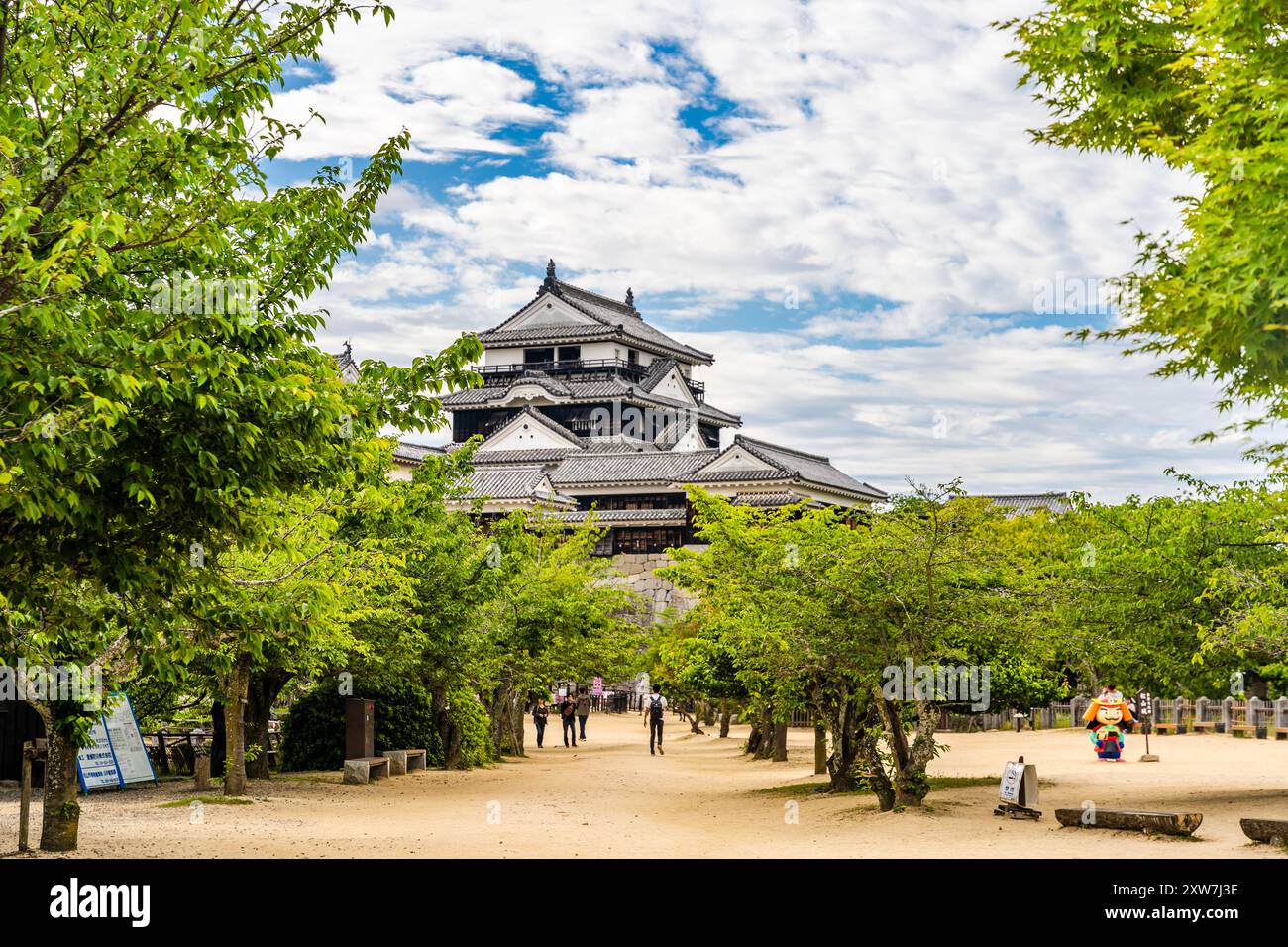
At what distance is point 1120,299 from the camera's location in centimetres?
1217

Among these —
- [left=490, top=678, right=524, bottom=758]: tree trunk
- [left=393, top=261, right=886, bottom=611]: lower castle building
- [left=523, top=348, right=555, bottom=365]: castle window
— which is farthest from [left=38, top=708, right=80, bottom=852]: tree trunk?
[left=523, top=348, right=555, bottom=365]: castle window

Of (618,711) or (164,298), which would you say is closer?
(164,298)

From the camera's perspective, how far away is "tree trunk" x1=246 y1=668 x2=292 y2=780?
81.3 ft

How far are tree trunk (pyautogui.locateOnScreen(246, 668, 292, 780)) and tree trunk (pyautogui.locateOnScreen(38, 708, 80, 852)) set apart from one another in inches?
406

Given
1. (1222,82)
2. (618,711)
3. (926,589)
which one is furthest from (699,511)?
(618,711)

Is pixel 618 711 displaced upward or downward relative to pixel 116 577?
downward

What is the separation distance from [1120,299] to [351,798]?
625 inches

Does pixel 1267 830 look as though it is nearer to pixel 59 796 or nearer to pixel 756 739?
pixel 59 796

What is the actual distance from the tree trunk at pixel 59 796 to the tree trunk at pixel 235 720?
671 cm

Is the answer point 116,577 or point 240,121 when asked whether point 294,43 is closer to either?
point 240,121

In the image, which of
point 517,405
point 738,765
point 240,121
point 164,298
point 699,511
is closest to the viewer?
point 164,298

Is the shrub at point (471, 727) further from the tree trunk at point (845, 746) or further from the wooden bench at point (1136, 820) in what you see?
the wooden bench at point (1136, 820)

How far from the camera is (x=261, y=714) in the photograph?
2506 cm

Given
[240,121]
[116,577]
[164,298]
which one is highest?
[240,121]
